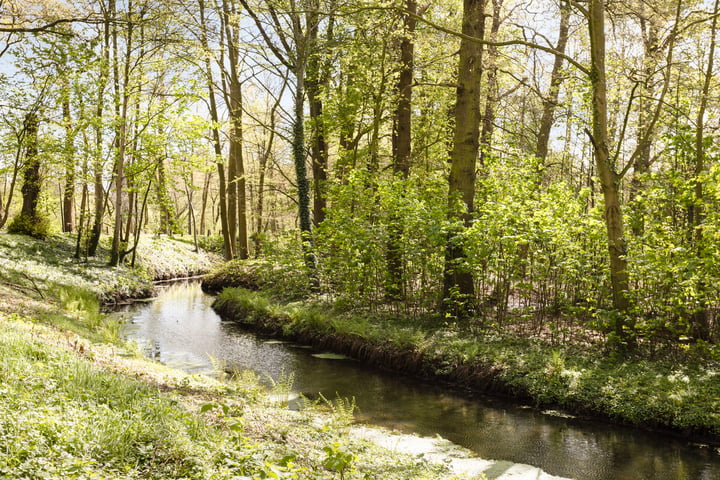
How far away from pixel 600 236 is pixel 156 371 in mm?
7183

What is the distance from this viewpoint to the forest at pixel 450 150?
8.23 metres

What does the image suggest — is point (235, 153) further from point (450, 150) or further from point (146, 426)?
point (146, 426)

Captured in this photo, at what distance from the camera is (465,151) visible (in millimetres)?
10984

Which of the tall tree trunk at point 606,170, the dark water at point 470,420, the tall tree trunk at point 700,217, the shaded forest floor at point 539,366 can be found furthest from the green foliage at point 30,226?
the tall tree trunk at point 700,217

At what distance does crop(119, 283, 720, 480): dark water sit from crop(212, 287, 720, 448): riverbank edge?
18 centimetres

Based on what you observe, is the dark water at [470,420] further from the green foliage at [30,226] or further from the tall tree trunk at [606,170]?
the green foliage at [30,226]

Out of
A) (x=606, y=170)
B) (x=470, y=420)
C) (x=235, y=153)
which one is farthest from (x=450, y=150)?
(x=235, y=153)

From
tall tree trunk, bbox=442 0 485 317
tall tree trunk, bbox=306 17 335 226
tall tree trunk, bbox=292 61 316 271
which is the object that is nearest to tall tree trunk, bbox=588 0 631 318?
tall tree trunk, bbox=442 0 485 317

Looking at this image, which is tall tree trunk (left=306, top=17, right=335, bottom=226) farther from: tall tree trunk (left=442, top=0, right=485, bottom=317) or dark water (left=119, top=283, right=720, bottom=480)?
dark water (left=119, top=283, right=720, bottom=480)

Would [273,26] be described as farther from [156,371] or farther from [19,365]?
[19,365]

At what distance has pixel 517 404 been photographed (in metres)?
7.77

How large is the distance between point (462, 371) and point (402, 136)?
7201 millimetres

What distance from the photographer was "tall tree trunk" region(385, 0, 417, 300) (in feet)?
38.1

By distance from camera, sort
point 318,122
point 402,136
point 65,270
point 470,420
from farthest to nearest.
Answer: point 318,122, point 65,270, point 402,136, point 470,420
